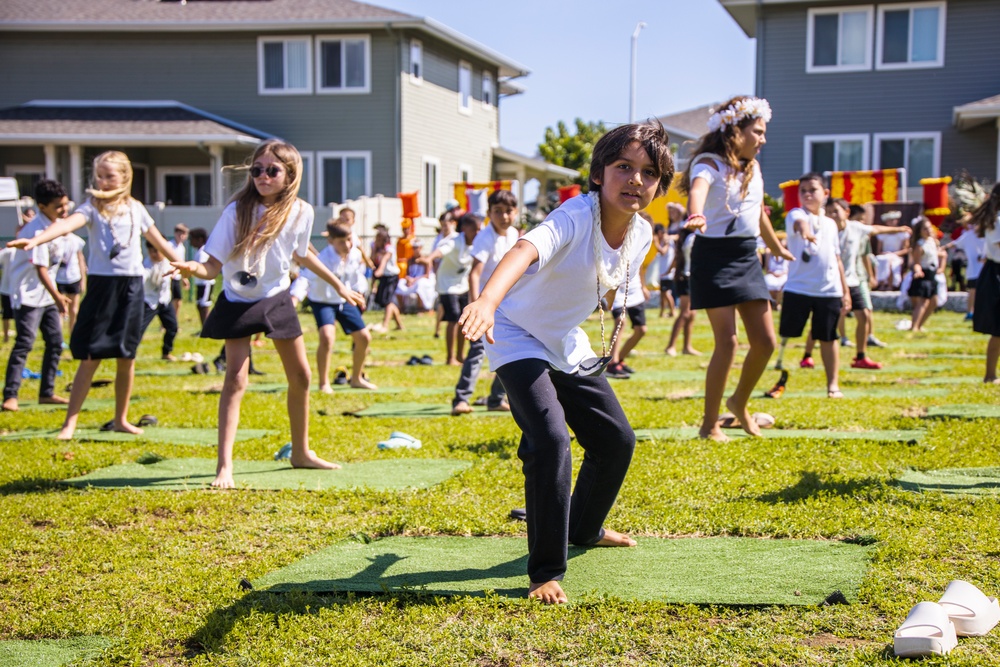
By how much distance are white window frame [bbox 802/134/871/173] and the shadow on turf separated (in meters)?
23.8

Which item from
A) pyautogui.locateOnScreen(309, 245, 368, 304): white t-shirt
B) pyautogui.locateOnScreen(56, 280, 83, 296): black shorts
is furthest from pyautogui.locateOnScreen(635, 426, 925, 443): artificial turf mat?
pyautogui.locateOnScreen(56, 280, 83, 296): black shorts

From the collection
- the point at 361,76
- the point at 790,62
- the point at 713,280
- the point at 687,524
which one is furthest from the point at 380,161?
the point at 687,524

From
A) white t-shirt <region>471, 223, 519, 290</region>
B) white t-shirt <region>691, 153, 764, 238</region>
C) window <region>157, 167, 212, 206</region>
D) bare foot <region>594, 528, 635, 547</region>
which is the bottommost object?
bare foot <region>594, 528, 635, 547</region>

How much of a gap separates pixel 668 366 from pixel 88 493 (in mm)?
8068

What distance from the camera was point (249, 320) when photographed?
6074mm

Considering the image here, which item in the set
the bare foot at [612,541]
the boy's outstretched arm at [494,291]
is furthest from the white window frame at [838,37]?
the boy's outstretched arm at [494,291]

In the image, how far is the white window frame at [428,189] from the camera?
31806 mm

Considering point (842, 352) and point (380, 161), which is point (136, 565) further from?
point (380, 161)


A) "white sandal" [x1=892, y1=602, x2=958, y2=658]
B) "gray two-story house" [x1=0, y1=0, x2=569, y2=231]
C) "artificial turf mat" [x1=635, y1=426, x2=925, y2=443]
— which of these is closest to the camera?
"white sandal" [x1=892, y1=602, x2=958, y2=658]

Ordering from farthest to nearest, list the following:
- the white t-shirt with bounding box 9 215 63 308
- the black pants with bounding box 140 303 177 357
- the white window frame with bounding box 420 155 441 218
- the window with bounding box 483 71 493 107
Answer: the window with bounding box 483 71 493 107 < the white window frame with bounding box 420 155 441 218 < the black pants with bounding box 140 303 177 357 < the white t-shirt with bounding box 9 215 63 308

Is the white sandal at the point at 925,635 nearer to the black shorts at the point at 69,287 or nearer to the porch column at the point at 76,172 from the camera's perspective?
the black shorts at the point at 69,287

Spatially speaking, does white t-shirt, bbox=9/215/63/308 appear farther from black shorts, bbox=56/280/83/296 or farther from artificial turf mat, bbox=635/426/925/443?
artificial turf mat, bbox=635/426/925/443

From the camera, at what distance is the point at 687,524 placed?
5031 millimetres

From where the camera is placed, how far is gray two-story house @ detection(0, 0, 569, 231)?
30203 millimetres
